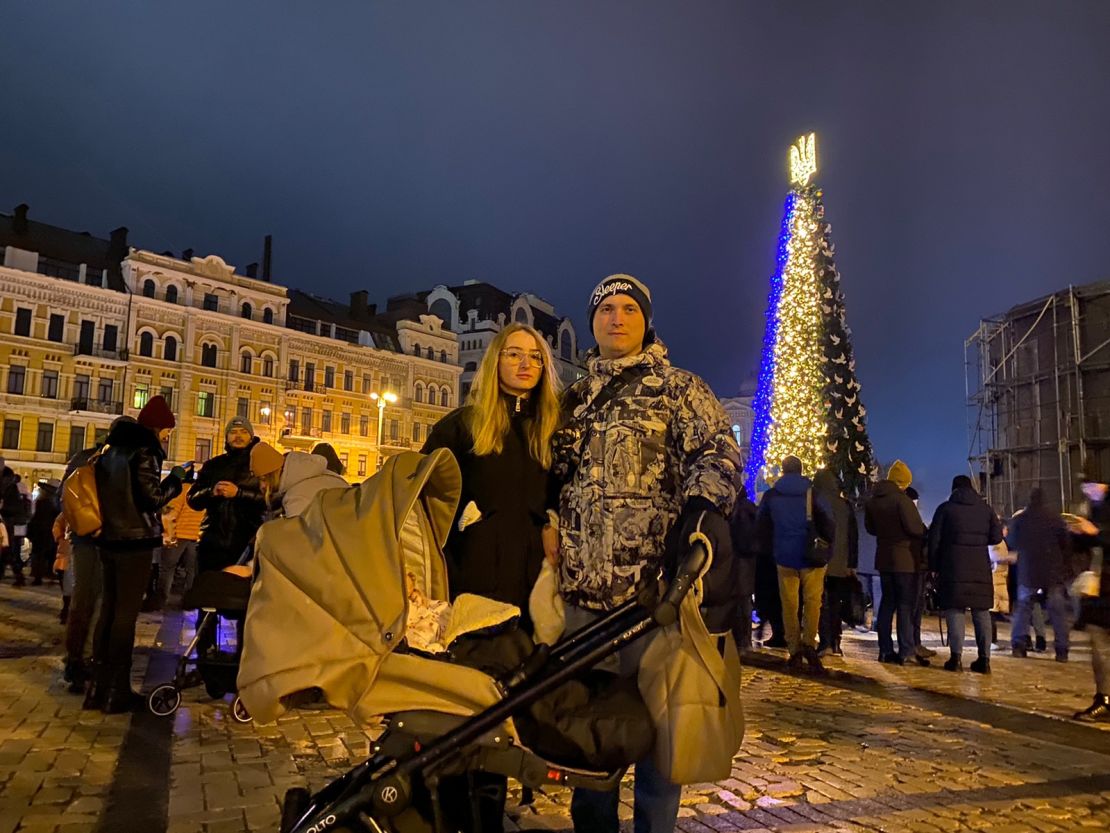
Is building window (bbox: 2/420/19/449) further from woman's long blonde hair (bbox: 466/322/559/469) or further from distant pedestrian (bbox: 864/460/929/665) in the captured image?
woman's long blonde hair (bbox: 466/322/559/469)

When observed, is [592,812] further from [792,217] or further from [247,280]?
[247,280]

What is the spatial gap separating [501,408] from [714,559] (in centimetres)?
126

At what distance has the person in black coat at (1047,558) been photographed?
9.28 metres

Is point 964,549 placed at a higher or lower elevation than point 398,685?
higher

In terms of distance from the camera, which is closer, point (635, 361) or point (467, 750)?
point (467, 750)

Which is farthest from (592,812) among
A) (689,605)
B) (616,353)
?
(616,353)

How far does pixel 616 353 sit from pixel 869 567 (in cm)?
1052

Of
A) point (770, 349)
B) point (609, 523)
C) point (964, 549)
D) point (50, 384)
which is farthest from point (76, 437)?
point (609, 523)

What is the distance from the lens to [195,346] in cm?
4778

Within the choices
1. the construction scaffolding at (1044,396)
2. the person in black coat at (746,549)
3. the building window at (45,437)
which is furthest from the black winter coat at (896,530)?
the building window at (45,437)

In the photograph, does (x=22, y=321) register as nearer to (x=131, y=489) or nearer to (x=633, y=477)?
(x=131, y=489)

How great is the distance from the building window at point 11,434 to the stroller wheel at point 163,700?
144 ft

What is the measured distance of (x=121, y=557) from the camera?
211 inches

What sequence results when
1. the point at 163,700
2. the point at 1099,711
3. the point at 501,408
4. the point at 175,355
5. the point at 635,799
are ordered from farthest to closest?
the point at 175,355
the point at 1099,711
the point at 163,700
the point at 501,408
the point at 635,799
